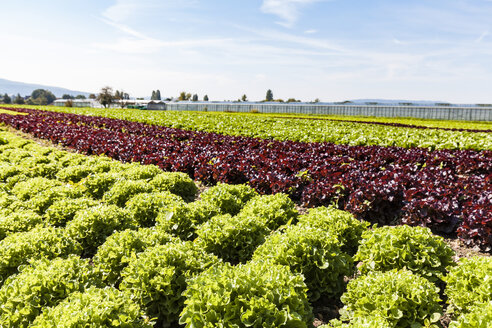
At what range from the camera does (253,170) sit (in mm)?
10680

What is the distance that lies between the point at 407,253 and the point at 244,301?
9.31ft

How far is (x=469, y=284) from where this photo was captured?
4.31 m

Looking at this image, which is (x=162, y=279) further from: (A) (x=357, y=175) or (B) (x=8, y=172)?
(B) (x=8, y=172)

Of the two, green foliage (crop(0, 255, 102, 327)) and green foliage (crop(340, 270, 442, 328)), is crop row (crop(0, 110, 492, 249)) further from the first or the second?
green foliage (crop(0, 255, 102, 327))

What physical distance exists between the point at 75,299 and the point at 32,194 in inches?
258

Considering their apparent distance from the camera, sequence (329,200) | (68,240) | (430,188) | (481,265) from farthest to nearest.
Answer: (329,200) < (430,188) < (68,240) < (481,265)

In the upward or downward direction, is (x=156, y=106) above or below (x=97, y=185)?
above

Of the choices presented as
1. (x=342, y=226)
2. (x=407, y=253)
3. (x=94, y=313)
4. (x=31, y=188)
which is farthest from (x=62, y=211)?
(x=407, y=253)

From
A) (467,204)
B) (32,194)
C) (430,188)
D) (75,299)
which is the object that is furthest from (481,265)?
(32,194)

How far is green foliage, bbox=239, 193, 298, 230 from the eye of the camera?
22.3 feet

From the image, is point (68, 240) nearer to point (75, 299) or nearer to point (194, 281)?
point (75, 299)

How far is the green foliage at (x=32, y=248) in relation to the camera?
5.27 meters

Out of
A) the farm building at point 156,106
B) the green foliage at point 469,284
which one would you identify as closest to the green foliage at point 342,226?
the green foliage at point 469,284

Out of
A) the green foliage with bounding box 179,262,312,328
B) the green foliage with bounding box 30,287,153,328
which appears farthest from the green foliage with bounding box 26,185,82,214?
the green foliage with bounding box 179,262,312,328
